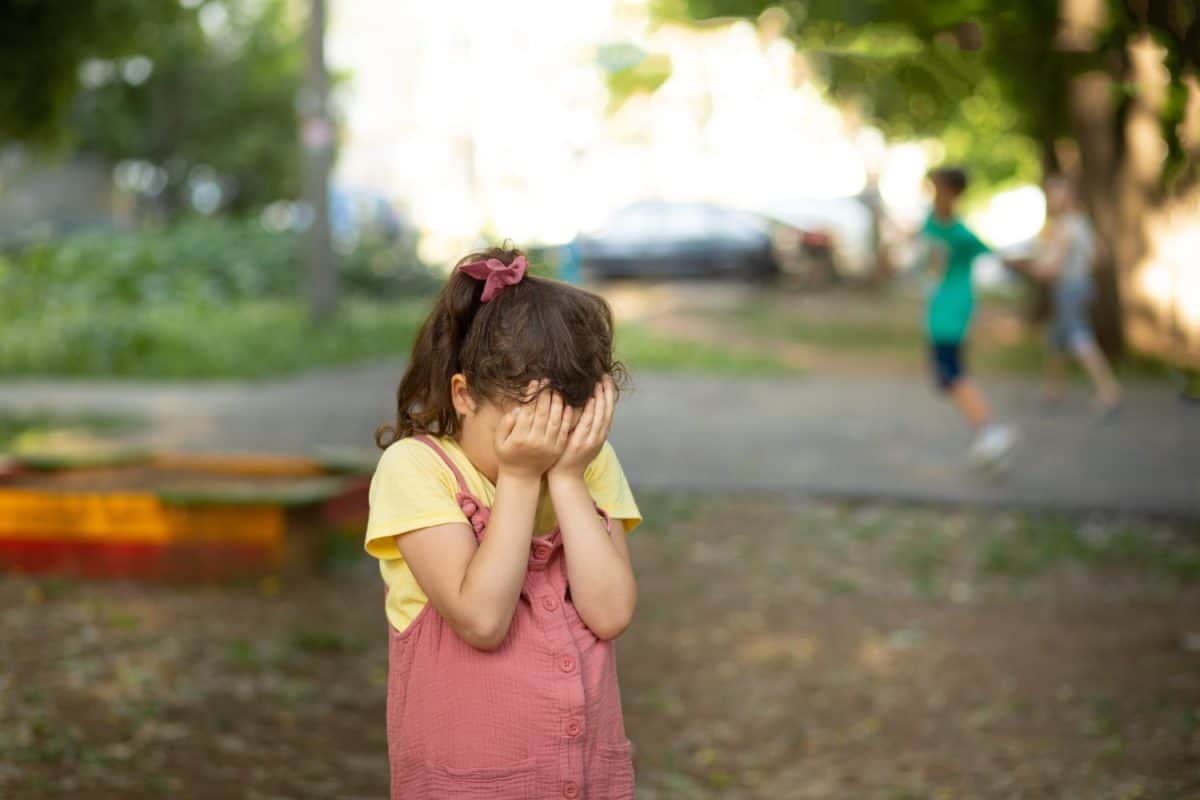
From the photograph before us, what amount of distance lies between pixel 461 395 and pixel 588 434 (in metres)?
0.21

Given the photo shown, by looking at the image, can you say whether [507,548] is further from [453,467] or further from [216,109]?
[216,109]

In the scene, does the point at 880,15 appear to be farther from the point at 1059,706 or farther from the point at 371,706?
the point at 371,706

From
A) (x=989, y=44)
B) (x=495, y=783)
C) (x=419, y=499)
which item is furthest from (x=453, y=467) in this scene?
(x=989, y=44)

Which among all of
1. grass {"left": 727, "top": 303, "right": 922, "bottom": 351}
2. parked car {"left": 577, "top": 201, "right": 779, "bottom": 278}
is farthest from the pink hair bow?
parked car {"left": 577, "top": 201, "right": 779, "bottom": 278}

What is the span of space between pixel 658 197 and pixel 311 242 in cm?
1557

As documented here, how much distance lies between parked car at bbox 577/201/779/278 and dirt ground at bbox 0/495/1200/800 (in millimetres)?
21592

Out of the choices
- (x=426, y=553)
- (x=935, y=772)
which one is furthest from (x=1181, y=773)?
(x=426, y=553)

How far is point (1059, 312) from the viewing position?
492 inches

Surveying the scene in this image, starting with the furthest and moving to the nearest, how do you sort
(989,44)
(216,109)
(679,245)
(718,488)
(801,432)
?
1. (216,109)
2. (679,245)
3. (801,432)
4. (718,488)
5. (989,44)

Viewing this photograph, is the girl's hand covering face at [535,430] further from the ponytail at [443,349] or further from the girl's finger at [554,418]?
the ponytail at [443,349]

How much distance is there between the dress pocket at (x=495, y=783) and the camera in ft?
7.59

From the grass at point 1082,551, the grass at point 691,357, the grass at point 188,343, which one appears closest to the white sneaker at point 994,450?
the grass at point 1082,551

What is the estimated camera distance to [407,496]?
235 cm

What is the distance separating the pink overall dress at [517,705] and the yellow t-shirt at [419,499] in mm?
25
